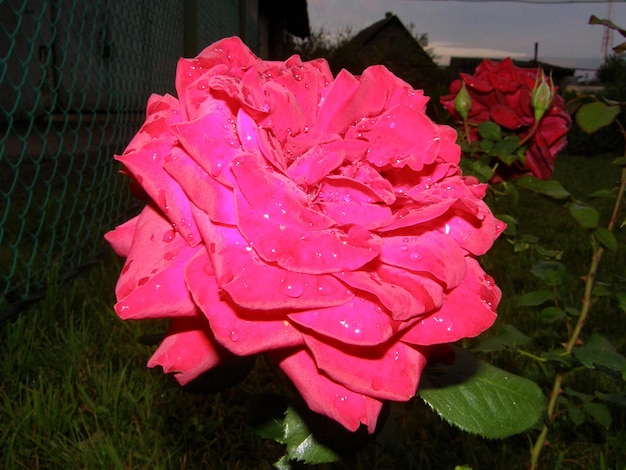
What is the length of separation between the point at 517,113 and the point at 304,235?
93cm

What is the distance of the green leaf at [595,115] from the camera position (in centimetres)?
109

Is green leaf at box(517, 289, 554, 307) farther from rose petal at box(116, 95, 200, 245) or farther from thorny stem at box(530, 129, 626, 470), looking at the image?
rose petal at box(116, 95, 200, 245)

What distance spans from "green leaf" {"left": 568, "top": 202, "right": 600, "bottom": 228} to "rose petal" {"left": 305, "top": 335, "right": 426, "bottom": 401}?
84 centimetres

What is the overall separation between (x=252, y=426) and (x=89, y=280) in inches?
72.8

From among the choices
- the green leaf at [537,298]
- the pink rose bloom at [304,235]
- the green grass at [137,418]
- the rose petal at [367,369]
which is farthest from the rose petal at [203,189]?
the green leaf at [537,298]

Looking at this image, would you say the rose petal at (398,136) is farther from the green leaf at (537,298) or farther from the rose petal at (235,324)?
the green leaf at (537,298)

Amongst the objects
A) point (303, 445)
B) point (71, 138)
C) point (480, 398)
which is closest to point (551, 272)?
point (480, 398)

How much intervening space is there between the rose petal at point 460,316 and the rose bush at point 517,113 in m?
0.75

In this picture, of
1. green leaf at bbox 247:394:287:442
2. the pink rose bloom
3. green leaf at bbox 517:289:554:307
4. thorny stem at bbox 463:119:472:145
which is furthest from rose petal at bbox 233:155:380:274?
green leaf at bbox 517:289:554:307

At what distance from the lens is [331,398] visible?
A: 43 cm

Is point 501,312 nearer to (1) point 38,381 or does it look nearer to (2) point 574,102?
(2) point 574,102

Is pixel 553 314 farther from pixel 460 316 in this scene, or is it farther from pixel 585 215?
pixel 460 316

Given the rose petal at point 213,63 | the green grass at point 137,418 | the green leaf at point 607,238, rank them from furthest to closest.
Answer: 1. the green grass at point 137,418
2. the green leaf at point 607,238
3. the rose petal at point 213,63

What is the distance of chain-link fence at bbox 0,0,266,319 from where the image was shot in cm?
256
